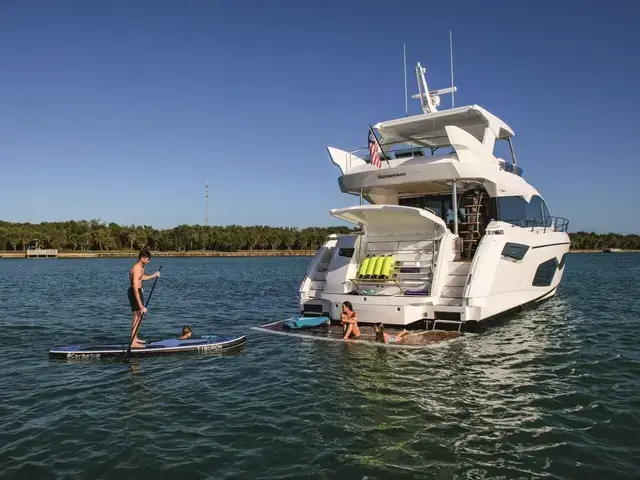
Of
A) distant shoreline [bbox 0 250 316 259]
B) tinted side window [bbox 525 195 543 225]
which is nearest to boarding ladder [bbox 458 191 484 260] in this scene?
tinted side window [bbox 525 195 543 225]

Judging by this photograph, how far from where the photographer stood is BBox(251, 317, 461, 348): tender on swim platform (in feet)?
37.1

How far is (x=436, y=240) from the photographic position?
1374 cm

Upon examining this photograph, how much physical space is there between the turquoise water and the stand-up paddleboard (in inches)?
13.9

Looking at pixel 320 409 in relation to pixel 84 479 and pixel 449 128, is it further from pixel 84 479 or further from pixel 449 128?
pixel 449 128

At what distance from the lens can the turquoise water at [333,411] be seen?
5.56 meters

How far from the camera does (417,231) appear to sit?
14.3 metres

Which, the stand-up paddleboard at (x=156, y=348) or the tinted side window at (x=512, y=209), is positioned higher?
the tinted side window at (x=512, y=209)

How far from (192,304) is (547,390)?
16085mm

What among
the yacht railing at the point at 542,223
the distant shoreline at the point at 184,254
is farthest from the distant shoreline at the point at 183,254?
the yacht railing at the point at 542,223

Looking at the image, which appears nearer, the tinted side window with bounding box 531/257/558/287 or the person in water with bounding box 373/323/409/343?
the person in water with bounding box 373/323/409/343

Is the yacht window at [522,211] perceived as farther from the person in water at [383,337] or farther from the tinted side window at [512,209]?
the person in water at [383,337]

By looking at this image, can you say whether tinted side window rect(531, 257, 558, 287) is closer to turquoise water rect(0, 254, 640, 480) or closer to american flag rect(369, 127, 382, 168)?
turquoise water rect(0, 254, 640, 480)

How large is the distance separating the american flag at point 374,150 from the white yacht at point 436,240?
66 millimetres

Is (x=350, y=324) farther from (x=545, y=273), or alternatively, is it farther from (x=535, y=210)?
(x=535, y=210)
